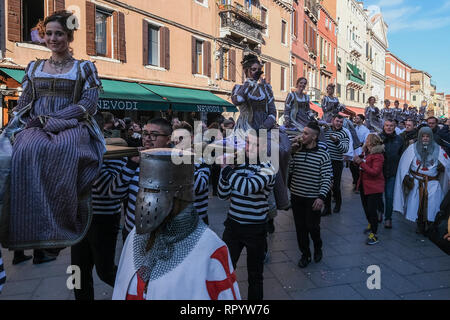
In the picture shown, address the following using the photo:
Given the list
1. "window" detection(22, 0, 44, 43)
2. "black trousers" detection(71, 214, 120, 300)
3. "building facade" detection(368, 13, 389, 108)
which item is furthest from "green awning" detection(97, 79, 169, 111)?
"building facade" detection(368, 13, 389, 108)

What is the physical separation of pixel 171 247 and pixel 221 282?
33 centimetres

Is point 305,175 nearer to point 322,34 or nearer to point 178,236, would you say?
point 178,236

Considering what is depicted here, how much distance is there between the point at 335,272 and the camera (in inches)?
185

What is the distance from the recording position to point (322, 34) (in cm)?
3434

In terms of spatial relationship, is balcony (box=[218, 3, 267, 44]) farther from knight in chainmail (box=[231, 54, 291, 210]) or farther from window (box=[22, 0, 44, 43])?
knight in chainmail (box=[231, 54, 291, 210])

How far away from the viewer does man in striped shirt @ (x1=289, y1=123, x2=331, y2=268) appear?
4879mm

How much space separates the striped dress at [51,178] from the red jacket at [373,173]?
4857 millimetres

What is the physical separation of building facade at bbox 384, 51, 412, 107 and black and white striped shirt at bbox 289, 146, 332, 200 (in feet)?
195

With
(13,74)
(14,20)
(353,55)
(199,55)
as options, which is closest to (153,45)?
(199,55)

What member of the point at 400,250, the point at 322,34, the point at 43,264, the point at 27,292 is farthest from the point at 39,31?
the point at 322,34

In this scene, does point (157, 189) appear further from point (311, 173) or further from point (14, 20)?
point (14, 20)

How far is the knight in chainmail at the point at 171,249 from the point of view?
1807mm

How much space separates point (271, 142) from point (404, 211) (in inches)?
155

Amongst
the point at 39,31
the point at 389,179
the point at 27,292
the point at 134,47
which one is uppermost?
the point at 134,47
